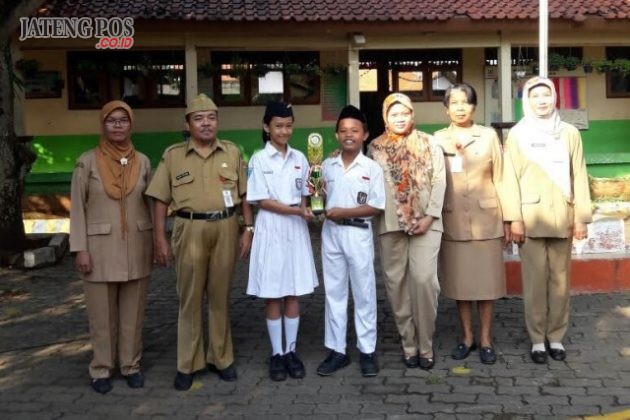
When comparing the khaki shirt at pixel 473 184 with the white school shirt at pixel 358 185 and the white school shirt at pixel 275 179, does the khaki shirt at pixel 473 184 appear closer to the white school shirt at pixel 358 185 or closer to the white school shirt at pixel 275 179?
the white school shirt at pixel 358 185

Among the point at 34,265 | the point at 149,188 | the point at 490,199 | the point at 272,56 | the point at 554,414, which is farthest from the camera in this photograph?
the point at 272,56

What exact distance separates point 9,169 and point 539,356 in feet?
22.5

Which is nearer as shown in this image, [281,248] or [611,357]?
[281,248]

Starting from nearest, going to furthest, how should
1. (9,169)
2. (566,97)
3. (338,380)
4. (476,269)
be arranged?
1. (338,380)
2. (476,269)
3. (9,169)
4. (566,97)

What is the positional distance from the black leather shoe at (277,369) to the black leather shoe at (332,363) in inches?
9.8

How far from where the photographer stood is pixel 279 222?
17.0ft

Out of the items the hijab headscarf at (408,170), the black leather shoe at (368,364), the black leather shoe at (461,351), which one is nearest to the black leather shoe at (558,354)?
the black leather shoe at (461,351)

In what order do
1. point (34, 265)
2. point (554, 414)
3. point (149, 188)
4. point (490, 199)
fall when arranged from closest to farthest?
point (554, 414), point (149, 188), point (490, 199), point (34, 265)

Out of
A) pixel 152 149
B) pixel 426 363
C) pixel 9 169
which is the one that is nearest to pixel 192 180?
pixel 426 363

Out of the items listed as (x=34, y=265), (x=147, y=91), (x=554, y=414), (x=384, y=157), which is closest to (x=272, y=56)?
(x=147, y=91)

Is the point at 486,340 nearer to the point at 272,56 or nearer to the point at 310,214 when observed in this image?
the point at 310,214

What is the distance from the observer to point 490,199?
5391 millimetres

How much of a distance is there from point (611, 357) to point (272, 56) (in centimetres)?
1009

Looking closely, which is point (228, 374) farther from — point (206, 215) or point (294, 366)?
point (206, 215)
